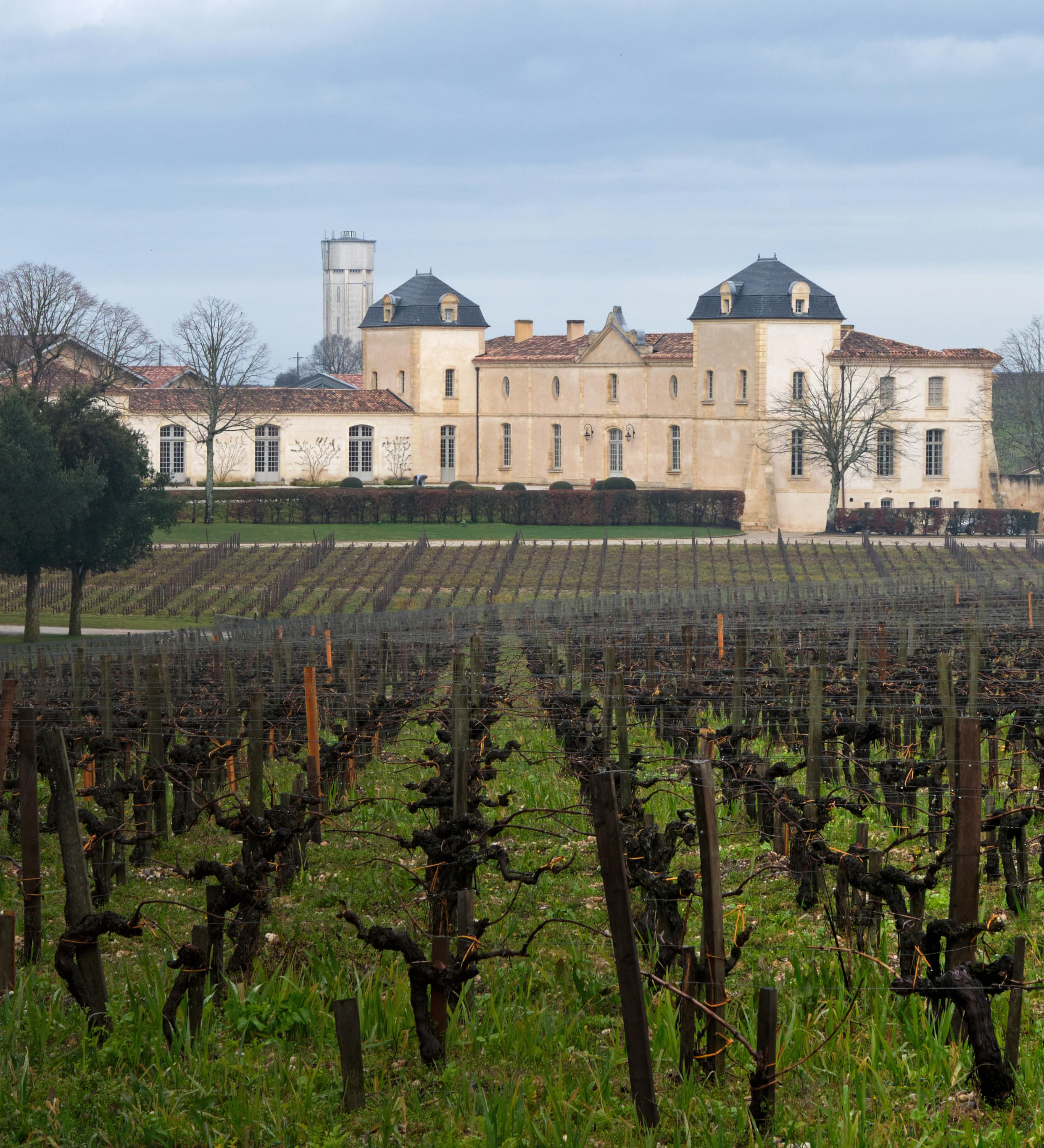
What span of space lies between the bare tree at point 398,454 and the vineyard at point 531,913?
50.0m

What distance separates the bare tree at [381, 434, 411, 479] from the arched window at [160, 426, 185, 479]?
8830mm

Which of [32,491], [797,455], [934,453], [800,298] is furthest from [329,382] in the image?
[32,491]

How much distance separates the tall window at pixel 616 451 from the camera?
212ft

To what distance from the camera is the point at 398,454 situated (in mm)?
65875

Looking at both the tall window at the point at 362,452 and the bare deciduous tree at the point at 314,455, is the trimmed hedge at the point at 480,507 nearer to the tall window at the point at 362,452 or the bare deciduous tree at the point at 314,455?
the bare deciduous tree at the point at 314,455

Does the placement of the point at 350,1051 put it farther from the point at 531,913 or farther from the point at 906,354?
the point at 906,354

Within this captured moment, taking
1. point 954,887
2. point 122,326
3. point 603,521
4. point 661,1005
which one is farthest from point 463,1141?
point 122,326

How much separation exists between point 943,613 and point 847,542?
2646cm

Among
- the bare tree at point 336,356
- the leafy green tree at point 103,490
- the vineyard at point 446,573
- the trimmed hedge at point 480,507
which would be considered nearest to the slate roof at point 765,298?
the trimmed hedge at point 480,507

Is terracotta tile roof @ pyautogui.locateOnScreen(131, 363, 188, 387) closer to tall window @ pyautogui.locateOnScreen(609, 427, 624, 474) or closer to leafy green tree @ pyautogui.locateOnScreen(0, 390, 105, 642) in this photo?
tall window @ pyautogui.locateOnScreen(609, 427, 624, 474)

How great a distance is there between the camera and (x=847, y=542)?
161 ft

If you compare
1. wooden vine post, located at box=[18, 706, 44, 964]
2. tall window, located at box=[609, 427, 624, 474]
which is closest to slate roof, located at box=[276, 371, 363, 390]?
tall window, located at box=[609, 427, 624, 474]

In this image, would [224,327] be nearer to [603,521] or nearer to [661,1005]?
[603,521]

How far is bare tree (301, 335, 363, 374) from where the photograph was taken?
135 m
